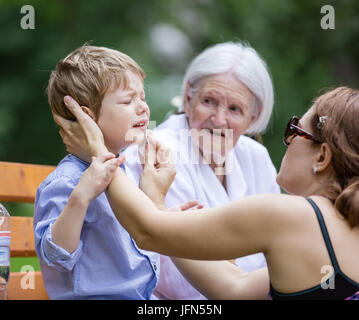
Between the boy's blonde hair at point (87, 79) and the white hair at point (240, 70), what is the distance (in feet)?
3.66

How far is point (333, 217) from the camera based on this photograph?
6.22ft

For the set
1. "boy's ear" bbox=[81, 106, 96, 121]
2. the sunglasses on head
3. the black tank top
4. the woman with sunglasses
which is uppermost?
"boy's ear" bbox=[81, 106, 96, 121]

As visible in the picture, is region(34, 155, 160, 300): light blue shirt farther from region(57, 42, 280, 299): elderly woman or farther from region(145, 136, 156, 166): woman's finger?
region(57, 42, 280, 299): elderly woman

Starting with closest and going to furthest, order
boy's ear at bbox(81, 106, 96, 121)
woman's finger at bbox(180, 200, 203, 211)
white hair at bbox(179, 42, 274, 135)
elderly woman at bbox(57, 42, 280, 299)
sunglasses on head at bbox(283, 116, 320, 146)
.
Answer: sunglasses on head at bbox(283, 116, 320, 146) < boy's ear at bbox(81, 106, 96, 121) < woman's finger at bbox(180, 200, 203, 211) < elderly woman at bbox(57, 42, 280, 299) < white hair at bbox(179, 42, 274, 135)

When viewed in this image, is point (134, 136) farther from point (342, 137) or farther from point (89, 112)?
point (342, 137)

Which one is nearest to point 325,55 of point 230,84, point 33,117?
point 33,117

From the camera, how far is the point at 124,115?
2.41 m

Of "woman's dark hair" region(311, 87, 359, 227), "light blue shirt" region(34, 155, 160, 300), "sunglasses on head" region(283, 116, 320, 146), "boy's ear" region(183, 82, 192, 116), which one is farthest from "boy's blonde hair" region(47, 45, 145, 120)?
"boy's ear" region(183, 82, 192, 116)

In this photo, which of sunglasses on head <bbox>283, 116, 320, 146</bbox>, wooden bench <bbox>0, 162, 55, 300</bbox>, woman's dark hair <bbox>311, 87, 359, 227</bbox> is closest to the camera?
woman's dark hair <bbox>311, 87, 359, 227</bbox>

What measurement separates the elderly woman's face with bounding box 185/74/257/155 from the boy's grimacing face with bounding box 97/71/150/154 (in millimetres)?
942

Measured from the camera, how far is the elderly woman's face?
338 centimetres

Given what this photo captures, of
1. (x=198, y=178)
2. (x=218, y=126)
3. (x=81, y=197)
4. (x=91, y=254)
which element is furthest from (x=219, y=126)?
(x=81, y=197)

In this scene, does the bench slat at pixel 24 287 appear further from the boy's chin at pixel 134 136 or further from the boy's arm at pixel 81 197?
the boy's chin at pixel 134 136

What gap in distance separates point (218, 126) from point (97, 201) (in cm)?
118
